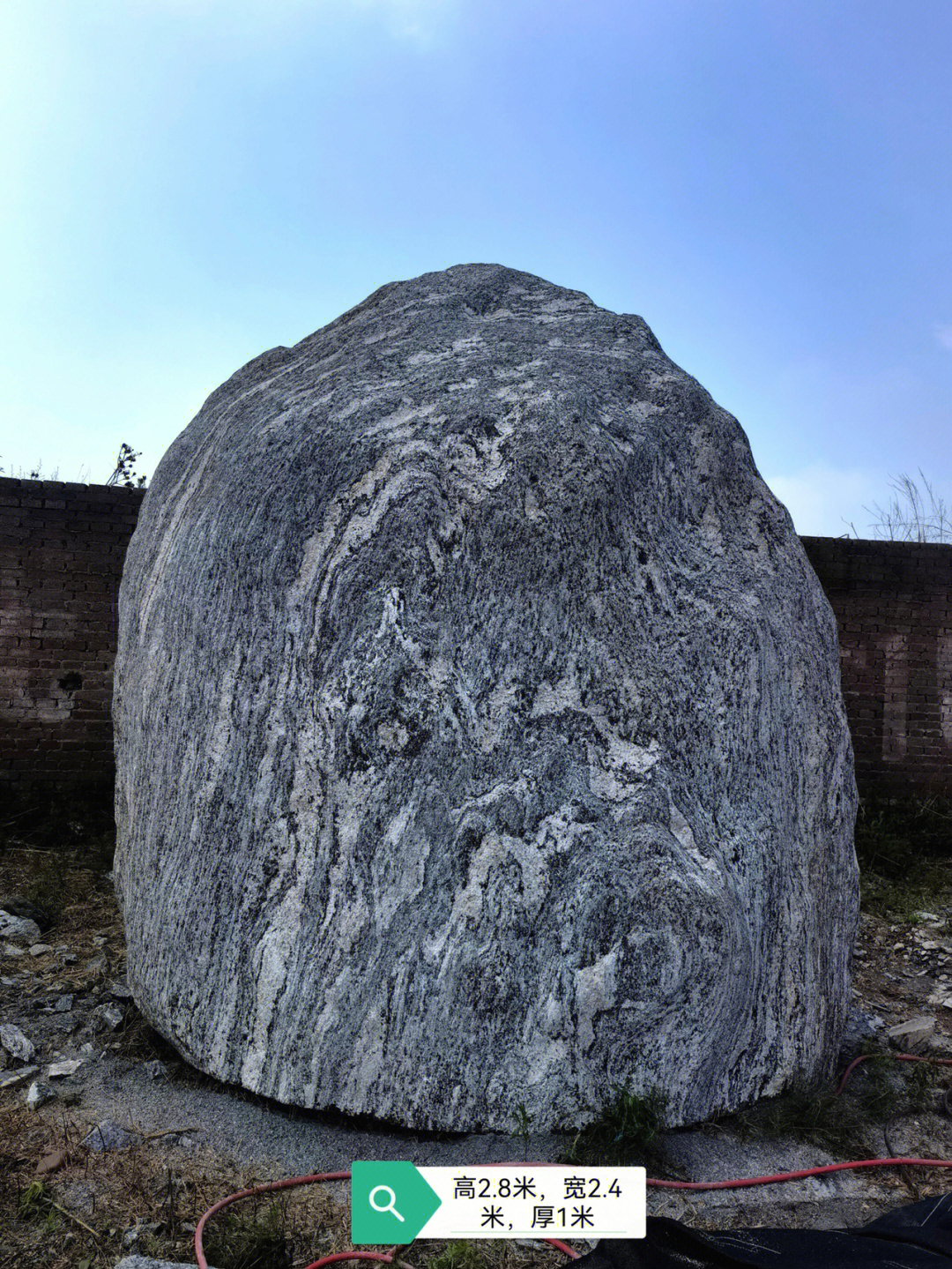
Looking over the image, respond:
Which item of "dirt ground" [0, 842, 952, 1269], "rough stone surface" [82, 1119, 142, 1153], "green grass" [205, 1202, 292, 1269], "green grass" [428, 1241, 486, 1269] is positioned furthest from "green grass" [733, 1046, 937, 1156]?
"rough stone surface" [82, 1119, 142, 1153]

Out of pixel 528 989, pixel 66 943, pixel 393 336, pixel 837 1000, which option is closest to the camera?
pixel 528 989

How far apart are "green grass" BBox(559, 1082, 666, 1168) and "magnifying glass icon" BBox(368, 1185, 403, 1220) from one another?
23.8 inches

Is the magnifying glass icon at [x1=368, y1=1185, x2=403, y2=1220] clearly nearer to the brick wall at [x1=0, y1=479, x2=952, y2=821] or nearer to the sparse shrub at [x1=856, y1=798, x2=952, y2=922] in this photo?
the sparse shrub at [x1=856, y1=798, x2=952, y2=922]

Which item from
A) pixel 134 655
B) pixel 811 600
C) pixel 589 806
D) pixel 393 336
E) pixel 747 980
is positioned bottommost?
pixel 747 980

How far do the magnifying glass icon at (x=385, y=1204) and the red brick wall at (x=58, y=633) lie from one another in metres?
4.41

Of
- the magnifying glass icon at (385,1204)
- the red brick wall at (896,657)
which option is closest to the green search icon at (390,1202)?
the magnifying glass icon at (385,1204)

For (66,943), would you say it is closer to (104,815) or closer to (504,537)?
(104,815)

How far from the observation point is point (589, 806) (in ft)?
7.82

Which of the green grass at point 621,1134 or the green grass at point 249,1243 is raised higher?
the green grass at point 621,1134

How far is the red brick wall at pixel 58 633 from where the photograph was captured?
5668mm

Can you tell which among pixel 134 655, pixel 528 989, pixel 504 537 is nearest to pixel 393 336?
pixel 504 537

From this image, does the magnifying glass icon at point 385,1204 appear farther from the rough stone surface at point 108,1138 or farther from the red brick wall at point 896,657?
the red brick wall at point 896,657

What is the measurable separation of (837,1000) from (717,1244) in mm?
1123

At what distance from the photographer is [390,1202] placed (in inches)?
69.5
